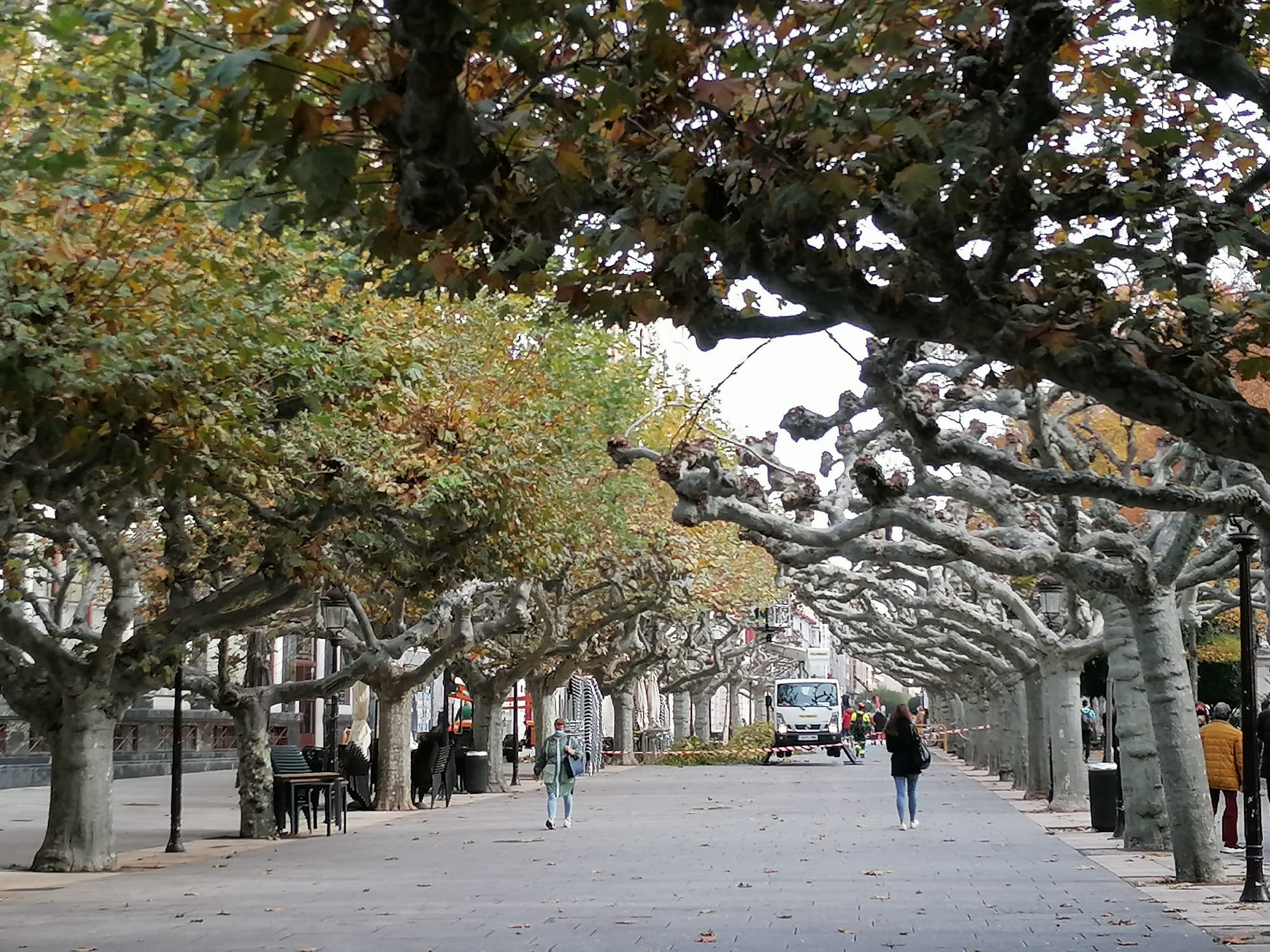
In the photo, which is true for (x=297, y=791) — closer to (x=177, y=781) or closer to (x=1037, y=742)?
(x=177, y=781)

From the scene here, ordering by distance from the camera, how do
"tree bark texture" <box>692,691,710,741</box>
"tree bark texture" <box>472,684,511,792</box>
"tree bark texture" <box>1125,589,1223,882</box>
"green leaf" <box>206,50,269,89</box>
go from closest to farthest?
"green leaf" <box>206,50,269,89</box>, "tree bark texture" <box>1125,589,1223,882</box>, "tree bark texture" <box>472,684,511,792</box>, "tree bark texture" <box>692,691,710,741</box>

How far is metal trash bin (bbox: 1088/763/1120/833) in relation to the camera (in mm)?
21406

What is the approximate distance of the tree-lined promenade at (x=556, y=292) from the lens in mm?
7023

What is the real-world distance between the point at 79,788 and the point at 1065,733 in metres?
14.8

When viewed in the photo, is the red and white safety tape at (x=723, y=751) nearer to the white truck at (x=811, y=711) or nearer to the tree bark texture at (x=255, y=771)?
the white truck at (x=811, y=711)

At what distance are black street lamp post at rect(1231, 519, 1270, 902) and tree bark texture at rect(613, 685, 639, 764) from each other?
43129mm

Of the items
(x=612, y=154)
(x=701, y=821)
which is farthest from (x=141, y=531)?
(x=612, y=154)

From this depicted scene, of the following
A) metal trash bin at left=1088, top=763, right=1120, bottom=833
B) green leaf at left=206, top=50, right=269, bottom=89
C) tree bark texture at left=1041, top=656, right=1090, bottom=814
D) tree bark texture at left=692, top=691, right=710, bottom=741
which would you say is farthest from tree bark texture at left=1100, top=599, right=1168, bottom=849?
tree bark texture at left=692, top=691, right=710, bottom=741

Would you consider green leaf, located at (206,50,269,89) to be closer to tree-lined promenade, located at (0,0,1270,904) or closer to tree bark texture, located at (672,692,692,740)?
tree-lined promenade, located at (0,0,1270,904)

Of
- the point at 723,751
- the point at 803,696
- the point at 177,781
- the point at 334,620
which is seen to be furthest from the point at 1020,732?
the point at 803,696

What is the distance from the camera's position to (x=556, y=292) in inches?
362

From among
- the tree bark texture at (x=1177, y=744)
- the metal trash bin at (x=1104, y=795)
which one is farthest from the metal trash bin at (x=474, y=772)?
the tree bark texture at (x=1177, y=744)

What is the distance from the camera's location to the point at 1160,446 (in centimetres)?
1736

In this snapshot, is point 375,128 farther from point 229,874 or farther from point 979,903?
point 229,874
